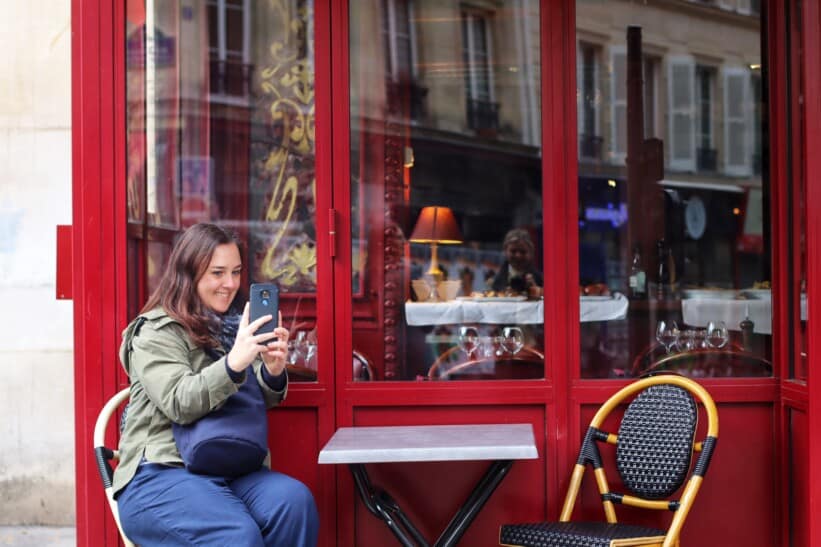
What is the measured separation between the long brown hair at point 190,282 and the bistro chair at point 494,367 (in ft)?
3.47

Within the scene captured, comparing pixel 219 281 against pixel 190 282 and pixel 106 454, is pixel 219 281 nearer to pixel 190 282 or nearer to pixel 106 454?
pixel 190 282

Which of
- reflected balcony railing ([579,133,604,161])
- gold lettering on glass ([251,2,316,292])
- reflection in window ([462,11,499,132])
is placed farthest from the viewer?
reflection in window ([462,11,499,132])

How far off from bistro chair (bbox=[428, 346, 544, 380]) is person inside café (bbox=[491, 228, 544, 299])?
266mm

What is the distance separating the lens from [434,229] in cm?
629

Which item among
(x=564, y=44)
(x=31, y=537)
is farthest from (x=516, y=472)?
(x=31, y=537)

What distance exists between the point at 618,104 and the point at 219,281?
23.9 feet

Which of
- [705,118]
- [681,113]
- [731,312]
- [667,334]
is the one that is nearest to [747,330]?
[731,312]

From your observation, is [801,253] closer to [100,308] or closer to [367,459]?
[367,459]

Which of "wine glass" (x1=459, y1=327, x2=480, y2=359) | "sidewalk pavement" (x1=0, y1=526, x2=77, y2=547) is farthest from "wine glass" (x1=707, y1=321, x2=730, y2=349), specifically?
"sidewalk pavement" (x1=0, y1=526, x2=77, y2=547)

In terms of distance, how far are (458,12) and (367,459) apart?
5.62m

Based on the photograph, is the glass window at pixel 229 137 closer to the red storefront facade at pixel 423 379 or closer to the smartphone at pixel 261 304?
the red storefront facade at pixel 423 379

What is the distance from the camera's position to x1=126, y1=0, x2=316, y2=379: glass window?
156 inches

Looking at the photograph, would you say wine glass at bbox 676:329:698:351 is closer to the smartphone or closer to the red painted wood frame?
the red painted wood frame

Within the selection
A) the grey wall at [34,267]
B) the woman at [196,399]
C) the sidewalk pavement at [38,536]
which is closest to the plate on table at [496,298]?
the woman at [196,399]
